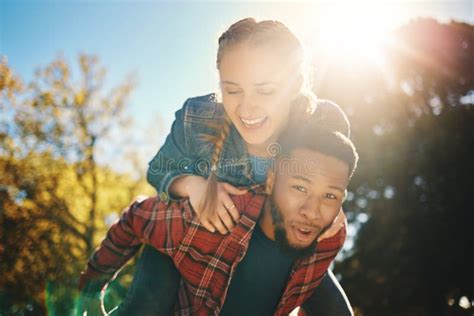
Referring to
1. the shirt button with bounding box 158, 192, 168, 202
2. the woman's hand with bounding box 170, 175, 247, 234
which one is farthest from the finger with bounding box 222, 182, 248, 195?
the shirt button with bounding box 158, 192, 168, 202

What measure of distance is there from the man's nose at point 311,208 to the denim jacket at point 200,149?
389 millimetres

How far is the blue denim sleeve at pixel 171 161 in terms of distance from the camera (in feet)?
8.02

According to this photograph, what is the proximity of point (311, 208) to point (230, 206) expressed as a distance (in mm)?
477

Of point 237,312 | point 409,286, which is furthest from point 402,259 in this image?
point 237,312

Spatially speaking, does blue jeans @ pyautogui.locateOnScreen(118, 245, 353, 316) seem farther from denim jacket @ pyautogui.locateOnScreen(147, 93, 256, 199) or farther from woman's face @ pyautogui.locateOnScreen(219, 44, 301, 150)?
woman's face @ pyautogui.locateOnScreen(219, 44, 301, 150)

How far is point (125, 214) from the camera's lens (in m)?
2.74

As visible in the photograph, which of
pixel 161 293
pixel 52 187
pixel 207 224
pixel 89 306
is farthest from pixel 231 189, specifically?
pixel 52 187

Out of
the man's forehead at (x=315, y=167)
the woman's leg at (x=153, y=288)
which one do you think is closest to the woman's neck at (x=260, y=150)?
the man's forehead at (x=315, y=167)

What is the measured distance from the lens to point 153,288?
7.93 ft

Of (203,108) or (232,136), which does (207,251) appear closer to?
(232,136)

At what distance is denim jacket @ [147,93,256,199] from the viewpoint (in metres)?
2.48

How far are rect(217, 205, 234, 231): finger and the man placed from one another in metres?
0.13

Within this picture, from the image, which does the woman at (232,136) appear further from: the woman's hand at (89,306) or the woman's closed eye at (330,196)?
the woman's hand at (89,306)

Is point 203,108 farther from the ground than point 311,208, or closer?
farther from the ground
